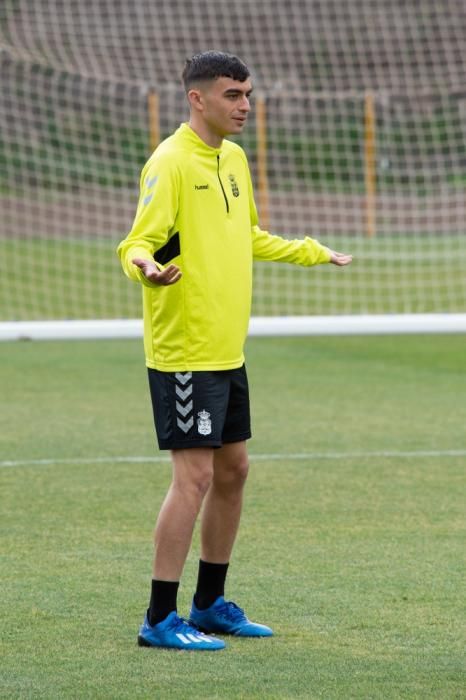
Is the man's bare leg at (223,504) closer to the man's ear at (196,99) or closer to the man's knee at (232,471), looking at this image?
the man's knee at (232,471)

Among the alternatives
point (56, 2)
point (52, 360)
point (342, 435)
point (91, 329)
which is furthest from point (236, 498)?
point (56, 2)

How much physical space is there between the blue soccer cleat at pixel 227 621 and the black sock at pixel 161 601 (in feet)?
0.79

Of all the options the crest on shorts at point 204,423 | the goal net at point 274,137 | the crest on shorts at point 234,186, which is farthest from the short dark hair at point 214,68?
the goal net at point 274,137

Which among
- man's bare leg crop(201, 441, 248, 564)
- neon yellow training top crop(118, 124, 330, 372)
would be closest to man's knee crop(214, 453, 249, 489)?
man's bare leg crop(201, 441, 248, 564)

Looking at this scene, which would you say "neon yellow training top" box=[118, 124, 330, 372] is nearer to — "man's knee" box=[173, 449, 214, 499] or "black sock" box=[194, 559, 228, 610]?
"man's knee" box=[173, 449, 214, 499]

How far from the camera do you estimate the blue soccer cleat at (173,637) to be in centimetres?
505

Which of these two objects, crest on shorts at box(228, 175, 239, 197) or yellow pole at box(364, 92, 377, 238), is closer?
crest on shorts at box(228, 175, 239, 197)

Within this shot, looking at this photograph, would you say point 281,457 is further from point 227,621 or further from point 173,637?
point 173,637

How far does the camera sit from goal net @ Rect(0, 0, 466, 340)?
1769 centimetres

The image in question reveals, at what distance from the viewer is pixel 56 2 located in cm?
1817

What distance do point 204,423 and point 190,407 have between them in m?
0.07

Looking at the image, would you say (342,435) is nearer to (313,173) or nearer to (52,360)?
Result: (52,360)

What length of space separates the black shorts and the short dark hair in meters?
0.98

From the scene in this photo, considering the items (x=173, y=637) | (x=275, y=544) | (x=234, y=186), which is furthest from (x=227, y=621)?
(x=234, y=186)
